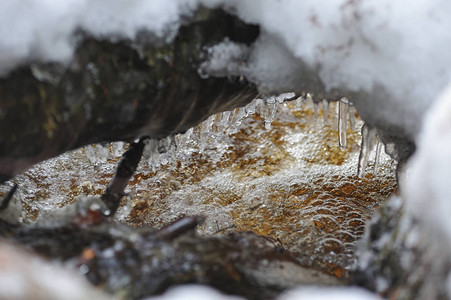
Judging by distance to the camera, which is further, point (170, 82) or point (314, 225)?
point (314, 225)

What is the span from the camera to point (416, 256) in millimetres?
1479

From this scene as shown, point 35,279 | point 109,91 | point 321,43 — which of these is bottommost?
point 35,279

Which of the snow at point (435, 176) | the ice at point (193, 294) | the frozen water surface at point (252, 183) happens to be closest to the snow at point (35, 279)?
the ice at point (193, 294)

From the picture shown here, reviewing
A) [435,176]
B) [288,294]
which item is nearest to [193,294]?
[288,294]

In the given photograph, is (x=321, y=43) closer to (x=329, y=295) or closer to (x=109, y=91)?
(x=109, y=91)

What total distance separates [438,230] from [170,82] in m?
1.35

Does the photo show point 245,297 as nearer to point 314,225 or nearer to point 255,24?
point 255,24

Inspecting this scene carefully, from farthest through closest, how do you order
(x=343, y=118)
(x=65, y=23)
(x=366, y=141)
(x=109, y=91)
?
(x=343, y=118)
(x=366, y=141)
(x=109, y=91)
(x=65, y=23)

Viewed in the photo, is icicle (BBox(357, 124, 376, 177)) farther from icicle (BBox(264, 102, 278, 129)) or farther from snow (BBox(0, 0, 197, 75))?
snow (BBox(0, 0, 197, 75))

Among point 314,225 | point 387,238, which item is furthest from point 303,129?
point 387,238

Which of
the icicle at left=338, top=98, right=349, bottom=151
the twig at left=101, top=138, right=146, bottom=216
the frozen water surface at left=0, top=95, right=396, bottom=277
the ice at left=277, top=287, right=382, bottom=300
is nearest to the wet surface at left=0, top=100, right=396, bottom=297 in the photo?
the frozen water surface at left=0, top=95, right=396, bottom=277

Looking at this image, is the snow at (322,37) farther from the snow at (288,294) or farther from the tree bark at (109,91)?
the snow at (288,294)

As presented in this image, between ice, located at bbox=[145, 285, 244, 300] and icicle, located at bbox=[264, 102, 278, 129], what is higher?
icicle, located at bbox=[264, 102, 278, 129]

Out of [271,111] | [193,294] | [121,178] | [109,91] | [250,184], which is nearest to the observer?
[193,294]
